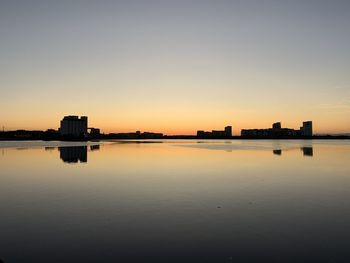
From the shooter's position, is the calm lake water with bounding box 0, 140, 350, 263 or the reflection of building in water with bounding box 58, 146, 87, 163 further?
the reflection of building in water with bounding box 58, 146, 87, 163

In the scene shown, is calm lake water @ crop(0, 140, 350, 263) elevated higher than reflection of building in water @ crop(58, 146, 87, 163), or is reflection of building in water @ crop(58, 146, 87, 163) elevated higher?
reflection of building in water @ crop(58, 146, 87, 163)

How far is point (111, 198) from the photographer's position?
728 inches

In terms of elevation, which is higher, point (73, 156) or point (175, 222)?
point (73, 156)

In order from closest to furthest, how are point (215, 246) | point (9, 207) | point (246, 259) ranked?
1. point (246, 259)
2. point (215, 246)
3. point (9, 207)

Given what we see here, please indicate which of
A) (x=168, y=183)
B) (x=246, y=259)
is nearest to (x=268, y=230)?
(x=246, y=259)

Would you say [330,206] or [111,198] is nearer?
[330,206]

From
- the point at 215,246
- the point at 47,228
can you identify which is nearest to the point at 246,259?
the point at 215,246

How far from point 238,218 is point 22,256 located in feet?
29.6

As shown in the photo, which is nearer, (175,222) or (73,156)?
(175,222)

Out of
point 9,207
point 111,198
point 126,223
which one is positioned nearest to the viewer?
point 126,223

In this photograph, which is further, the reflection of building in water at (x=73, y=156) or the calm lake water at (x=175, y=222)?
the reflection of building in water at (x=73, y=156)

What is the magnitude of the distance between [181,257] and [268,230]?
14.6 feet

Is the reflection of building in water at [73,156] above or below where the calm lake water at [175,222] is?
above

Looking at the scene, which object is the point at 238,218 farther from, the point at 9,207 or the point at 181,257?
the point at 9,207
